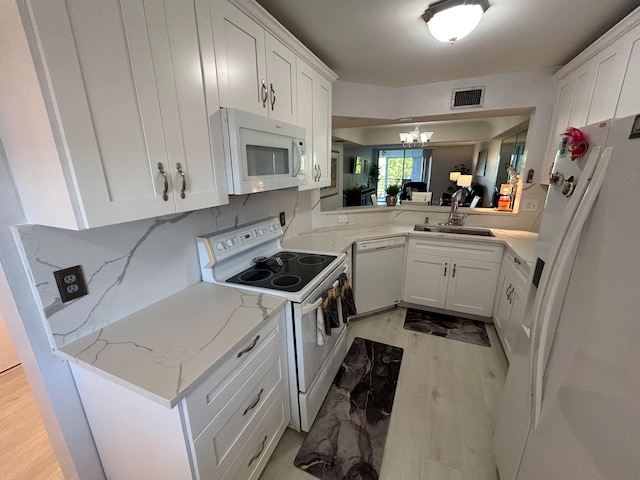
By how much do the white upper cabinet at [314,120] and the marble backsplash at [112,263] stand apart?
31.8 inches

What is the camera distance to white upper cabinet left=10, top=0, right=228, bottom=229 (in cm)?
71

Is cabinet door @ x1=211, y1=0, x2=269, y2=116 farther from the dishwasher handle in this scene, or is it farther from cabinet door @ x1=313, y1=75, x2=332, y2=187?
the dishwasher handle

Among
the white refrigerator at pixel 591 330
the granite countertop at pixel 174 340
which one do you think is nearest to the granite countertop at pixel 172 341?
the granite countertop at pixel 174 340

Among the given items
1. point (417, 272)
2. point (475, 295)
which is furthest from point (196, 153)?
point (475, 295)

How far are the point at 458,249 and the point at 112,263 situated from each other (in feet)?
8.73

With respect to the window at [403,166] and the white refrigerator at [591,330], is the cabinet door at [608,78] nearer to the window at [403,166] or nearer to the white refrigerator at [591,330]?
the white refrigerator at [591,330]

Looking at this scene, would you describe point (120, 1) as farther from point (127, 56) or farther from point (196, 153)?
point (196, 153)

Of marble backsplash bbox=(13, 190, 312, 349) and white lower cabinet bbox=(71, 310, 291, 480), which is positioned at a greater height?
marble backsplash bbox=(13, 190, 312, 349)

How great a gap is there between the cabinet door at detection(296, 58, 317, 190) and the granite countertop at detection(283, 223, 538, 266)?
0.54m

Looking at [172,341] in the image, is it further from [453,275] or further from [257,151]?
[453,275]

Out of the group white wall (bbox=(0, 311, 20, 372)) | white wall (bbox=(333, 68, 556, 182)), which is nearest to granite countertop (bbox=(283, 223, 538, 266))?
white wall (bbox=(333, 68, 556, 182))

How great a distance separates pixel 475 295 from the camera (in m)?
2.59

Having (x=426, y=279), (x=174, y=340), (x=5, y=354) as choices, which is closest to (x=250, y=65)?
(x=174, y=340)

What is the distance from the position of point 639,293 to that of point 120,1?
1598 mm
